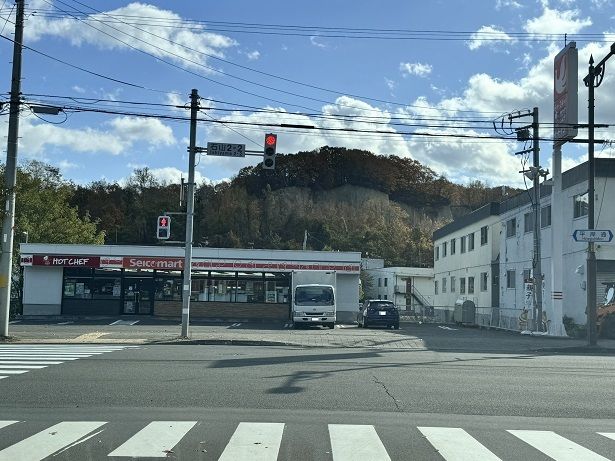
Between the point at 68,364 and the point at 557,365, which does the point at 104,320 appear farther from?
the point at 557,365

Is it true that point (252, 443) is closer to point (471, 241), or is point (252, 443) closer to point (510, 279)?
point (510, 279)

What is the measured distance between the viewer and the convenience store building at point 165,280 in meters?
40.8

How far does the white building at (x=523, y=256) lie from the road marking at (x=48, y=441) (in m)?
25.6

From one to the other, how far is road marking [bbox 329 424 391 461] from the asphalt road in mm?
13

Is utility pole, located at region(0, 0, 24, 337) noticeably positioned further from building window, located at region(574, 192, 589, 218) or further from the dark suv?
building window, located at region(574, 192, 589, 218)

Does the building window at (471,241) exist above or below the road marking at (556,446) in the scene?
above

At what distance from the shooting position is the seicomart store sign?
40.4 meters

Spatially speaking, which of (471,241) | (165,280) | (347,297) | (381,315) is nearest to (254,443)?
(381,315)

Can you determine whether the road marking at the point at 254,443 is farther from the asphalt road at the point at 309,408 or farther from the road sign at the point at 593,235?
the road sign at the point at 593,235

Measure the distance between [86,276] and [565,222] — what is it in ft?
93.0

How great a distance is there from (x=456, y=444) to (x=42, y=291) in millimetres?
37609

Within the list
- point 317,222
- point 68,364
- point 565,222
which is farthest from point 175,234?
point 68,364

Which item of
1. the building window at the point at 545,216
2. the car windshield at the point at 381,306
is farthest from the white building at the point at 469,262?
the car windshield at the point at 381,306

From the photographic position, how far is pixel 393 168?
14412 cm
